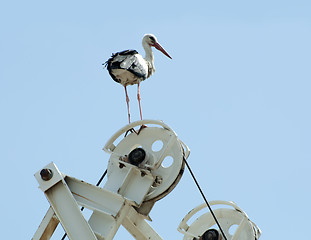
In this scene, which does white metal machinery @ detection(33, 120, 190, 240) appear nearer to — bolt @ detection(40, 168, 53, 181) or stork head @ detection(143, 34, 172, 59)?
bolt @ detection(40, 168, 53, 181)

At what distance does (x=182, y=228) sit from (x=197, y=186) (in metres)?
1.35

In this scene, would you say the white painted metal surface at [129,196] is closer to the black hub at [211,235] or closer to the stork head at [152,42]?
the black hub at [211,235]

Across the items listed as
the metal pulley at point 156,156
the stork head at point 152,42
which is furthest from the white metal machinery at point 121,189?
the stork head at point 152,42

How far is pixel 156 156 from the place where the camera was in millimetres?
13352

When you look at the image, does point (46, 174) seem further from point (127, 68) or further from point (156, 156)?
point (127, 68)

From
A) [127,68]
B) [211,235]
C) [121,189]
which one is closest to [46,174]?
[121,189]

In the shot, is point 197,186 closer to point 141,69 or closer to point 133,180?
point 133,180

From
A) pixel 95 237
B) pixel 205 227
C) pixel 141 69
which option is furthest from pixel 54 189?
pixel 141 69

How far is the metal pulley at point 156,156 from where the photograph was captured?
13.2 metres

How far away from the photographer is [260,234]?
13477mm

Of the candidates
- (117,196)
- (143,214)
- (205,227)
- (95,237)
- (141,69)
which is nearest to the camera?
(95,237)

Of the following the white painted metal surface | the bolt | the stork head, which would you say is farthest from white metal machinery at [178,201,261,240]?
the stork head

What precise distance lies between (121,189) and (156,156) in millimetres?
923

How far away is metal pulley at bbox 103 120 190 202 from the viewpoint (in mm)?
13195
